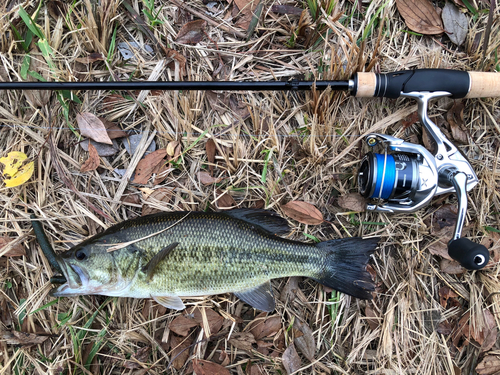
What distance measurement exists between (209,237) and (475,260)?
198cm

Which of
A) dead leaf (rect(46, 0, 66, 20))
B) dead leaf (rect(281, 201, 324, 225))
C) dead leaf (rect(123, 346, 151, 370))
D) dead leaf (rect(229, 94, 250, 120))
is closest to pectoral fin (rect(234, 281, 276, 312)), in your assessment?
dead leaf (rect(281, 201, 324, 225))

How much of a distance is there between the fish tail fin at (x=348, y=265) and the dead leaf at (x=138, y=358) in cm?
162

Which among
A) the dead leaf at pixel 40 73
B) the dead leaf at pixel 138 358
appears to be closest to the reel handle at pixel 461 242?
the dead leaf at pixel 138 358

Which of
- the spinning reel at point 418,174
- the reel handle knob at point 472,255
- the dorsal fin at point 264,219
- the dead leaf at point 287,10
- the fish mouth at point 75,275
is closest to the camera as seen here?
the reel handle knob at point 472,255

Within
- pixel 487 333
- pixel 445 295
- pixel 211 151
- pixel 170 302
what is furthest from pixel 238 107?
pixel 487 333

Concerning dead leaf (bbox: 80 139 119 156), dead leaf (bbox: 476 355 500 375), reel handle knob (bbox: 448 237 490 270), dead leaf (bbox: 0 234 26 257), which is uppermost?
dead leaf (bbox: 80 139 119 156)

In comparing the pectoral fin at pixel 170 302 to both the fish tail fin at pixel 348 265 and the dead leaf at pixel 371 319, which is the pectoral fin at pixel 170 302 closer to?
the fish tail fin at pixel 348 265

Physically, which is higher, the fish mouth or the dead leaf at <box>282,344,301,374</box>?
the fish mouth

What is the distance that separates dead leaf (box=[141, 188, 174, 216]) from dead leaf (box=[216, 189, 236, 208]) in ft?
1.40

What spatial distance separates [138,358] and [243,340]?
36.5 inches

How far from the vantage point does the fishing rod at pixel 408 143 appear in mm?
2689

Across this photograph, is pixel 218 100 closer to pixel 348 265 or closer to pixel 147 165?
pixel 147 165

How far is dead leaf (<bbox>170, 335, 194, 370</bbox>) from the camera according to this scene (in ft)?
9.62

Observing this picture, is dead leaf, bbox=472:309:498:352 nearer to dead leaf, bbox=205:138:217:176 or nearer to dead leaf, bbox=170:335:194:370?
dead leaf, bbox=170:335:194:370
